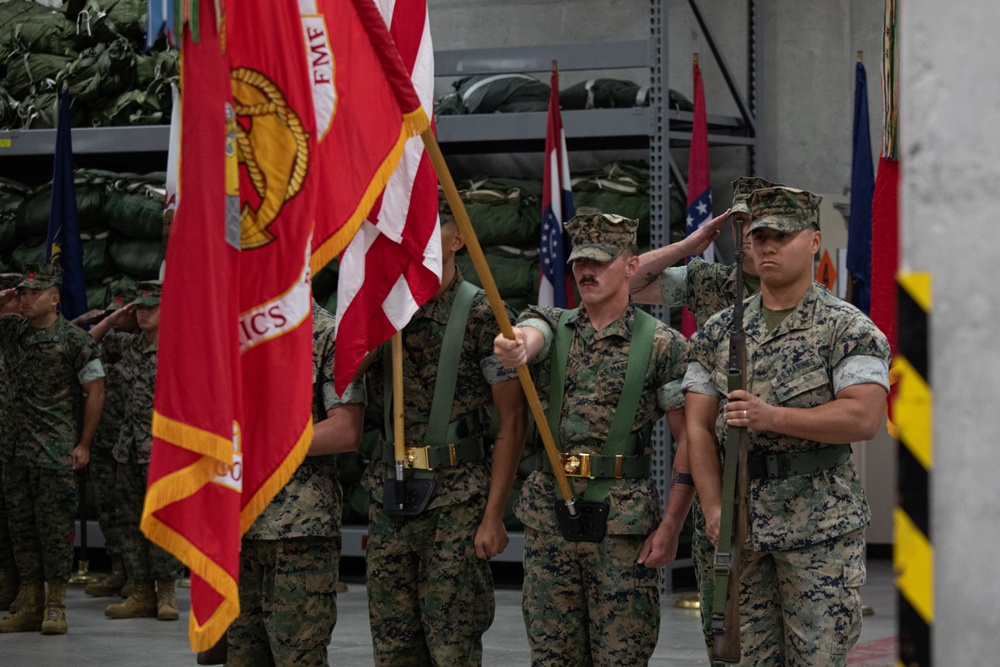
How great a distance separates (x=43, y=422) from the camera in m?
7.81

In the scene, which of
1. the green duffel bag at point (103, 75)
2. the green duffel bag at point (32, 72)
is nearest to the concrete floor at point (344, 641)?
the green duffel bag at point (103, 75)

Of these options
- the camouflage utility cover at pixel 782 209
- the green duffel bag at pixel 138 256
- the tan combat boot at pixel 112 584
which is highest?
the camouflage utility cover at pixel 782 209

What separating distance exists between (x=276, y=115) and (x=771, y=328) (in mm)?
1373

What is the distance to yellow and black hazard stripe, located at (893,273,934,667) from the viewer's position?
5.85 ft

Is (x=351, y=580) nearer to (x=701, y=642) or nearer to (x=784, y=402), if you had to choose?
(x=701, y=642)

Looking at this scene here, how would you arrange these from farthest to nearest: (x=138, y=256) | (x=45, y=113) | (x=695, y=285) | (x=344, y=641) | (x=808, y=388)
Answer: (x=45, y=113)
(x=138, y=256)
(x=344, y=641)
(x=695, y=285)
(x=808, y=388)

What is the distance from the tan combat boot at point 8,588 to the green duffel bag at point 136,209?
2.36m

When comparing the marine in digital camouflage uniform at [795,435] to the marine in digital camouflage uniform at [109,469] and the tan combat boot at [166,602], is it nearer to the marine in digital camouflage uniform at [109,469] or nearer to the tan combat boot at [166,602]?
the tan combat boot at [166,602]

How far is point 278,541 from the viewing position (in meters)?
4.49

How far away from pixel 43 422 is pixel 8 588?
1085mm

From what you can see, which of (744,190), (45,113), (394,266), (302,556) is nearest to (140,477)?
(45,113)

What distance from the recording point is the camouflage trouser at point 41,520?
25.0ft

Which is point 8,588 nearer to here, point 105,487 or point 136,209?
point 105,487

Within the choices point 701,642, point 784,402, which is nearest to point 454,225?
point 784,402
